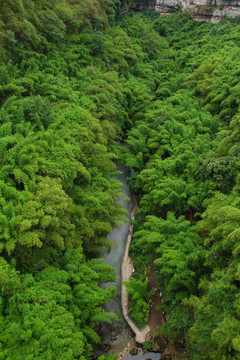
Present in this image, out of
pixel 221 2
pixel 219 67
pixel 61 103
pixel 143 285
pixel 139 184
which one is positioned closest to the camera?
pixel 143 285

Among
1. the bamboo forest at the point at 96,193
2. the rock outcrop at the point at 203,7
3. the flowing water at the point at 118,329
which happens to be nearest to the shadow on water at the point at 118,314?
the flowing water at the point at 118,329

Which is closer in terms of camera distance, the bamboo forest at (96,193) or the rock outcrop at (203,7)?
the bamboo forest at (96,193)

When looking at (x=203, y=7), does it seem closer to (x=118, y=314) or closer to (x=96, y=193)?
(x=96, y=193)

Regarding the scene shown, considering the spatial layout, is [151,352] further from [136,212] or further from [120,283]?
[136,212]

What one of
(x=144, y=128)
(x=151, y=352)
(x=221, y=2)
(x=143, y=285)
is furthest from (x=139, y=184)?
(x=221, y=2)

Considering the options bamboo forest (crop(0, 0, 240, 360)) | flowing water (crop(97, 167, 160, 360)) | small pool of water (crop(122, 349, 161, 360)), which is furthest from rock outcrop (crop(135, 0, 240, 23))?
small pool of water (crop(122, 349, 161, 360))

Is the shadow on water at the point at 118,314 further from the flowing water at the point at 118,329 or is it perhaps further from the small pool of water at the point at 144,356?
the small pool of water at the point at 144,356

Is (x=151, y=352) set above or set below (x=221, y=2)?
below

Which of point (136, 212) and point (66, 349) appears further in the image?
point (136, 212)

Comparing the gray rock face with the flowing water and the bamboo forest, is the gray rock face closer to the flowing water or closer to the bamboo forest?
the bamboo forest
